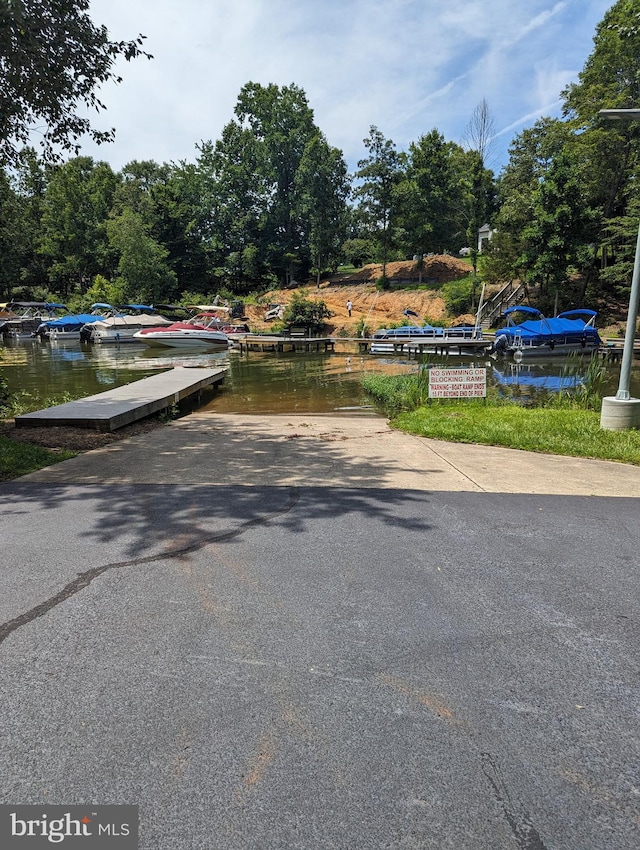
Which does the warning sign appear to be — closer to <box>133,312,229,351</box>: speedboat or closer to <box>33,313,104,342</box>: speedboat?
<box>133,312,229,351</box>: speedboat

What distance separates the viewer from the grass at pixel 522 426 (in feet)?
29.4

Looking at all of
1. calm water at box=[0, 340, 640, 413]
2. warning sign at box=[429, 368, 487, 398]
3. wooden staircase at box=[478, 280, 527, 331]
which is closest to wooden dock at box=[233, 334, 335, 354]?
calm water at box=[0, 340, 640, 413]

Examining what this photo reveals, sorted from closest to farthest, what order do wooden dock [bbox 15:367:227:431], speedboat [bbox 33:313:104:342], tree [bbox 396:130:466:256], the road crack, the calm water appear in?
the road crack → wooden dock [bbox 15:367:227:431] → the calm water → speedboat [bbox 33:313:104:342] → tree [bbox 396:130:466:256]

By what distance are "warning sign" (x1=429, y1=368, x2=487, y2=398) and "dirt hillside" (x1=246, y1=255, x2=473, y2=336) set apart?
3331 centimetres

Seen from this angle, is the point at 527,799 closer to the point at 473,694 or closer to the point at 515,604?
the point at 473,694

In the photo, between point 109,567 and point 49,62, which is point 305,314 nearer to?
point 49,62

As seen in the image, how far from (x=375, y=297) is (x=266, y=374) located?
29166 millimetres

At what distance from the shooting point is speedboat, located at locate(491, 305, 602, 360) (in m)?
32.3

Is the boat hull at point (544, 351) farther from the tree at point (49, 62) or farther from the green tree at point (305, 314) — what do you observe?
the tree at point (49, 62)

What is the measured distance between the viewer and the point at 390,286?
182ft

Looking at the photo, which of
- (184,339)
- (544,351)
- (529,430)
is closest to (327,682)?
(529,430)

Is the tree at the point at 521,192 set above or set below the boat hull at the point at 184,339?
above

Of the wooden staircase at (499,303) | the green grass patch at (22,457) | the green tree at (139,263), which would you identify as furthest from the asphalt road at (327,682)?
the green tree at (139,263)

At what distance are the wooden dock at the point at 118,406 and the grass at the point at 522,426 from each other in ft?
18.8
